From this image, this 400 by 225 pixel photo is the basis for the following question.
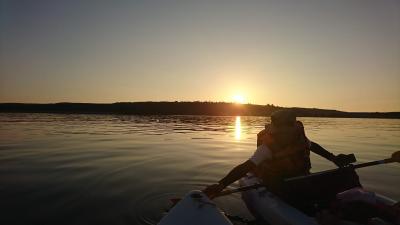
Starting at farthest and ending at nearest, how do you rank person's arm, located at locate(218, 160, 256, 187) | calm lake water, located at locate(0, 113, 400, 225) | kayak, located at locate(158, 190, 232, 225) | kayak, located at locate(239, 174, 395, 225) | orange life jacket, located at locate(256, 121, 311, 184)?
1. calm lake water, located at locate(0, 113, 400, 225)
2. orange life jacket, located at locate(256, 121, 311, 184)
3. person's arm, located at locate(218, 160, 256, 187)
4. kayak, located at locate(239, 174, 395, 225)
5. kayak, located at locate(158, 190, 232, 225)

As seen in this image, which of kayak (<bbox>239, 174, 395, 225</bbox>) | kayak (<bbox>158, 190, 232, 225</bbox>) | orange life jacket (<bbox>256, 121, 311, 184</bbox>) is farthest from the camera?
orange life jacket (<bbox>256, 121, 311, 184</bbox>)

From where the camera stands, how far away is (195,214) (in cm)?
580

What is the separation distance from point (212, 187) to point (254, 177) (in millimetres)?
2743

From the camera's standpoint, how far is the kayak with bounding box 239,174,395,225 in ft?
19.1

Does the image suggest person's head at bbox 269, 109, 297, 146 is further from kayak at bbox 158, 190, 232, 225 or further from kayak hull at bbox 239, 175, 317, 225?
kayak at bbox 158, 190, 232, 225

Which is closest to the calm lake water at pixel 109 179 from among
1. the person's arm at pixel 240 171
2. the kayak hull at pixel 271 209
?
the kayak hull at pixel 271 209

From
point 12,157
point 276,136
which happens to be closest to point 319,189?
point 276,136

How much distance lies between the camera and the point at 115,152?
1709cm

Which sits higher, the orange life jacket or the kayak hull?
the orange life jacket

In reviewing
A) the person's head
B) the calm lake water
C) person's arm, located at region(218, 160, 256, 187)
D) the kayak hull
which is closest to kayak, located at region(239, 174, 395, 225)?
the kayak hull

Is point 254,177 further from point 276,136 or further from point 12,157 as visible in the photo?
point 12,157

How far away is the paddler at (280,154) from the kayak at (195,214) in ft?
1.62

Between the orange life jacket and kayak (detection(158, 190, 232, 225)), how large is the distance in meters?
1.58

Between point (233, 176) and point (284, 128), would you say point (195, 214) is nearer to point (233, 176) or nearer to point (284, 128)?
point (233, 176)
